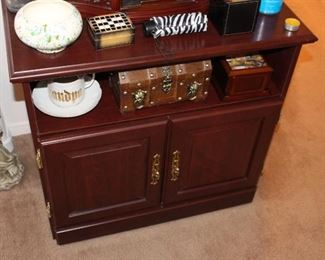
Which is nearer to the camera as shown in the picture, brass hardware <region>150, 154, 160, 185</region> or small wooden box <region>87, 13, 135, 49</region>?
small wooden box <region>87, 13, 135, 49</region>

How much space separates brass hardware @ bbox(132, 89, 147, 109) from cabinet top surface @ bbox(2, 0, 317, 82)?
0.12m

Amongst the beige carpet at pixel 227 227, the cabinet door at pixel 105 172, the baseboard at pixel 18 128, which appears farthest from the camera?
the baseboard at pixel 18 128

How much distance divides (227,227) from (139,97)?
2.19 ft

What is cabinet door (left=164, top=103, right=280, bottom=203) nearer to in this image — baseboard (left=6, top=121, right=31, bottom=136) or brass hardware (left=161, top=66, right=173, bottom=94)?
brass hardware (left=161, top=66, right=173, bottom=94)

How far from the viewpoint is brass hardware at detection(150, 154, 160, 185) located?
147 centimetres

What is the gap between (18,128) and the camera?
1961mm

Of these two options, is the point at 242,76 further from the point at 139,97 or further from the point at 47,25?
the point at 47,25

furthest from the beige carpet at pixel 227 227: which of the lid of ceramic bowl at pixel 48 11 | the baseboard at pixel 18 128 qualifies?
the lid of ceramic bowl at pixel 48 11

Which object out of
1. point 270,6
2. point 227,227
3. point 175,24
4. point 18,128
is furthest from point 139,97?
point 18,128

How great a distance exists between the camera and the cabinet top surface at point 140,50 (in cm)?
115

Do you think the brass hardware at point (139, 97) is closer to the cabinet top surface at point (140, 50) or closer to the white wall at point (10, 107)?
the cabinet top surface at point (140, 50)

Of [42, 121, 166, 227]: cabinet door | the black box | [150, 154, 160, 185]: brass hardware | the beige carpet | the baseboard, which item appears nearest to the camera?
the black box

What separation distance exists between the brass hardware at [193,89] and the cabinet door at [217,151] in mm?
60

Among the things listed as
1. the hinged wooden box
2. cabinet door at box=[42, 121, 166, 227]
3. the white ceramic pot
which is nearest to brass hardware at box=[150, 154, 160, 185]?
cabinet door at box=[42, 121, 166, 227]
